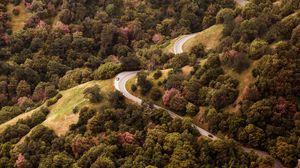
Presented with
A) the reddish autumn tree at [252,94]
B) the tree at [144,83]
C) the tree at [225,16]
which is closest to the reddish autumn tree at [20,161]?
the tree at [144,83]

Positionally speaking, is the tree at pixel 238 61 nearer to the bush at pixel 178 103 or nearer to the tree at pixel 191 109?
the tree at pixel 191 109

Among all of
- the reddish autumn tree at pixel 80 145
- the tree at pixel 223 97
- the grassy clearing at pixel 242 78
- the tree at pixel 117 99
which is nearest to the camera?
the reddish autumn tree at pixel 80 145

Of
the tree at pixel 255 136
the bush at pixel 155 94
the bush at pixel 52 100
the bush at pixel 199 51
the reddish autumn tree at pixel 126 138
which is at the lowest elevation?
the bush at pixel 52 100

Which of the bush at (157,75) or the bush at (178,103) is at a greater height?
the bush at (157,75)

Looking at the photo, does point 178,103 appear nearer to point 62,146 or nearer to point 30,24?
point 62,146

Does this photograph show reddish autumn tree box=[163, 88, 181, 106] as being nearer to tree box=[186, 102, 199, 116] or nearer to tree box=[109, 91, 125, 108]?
tree box=[186, 102, 199, 116]

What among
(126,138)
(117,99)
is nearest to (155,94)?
(117,99)
